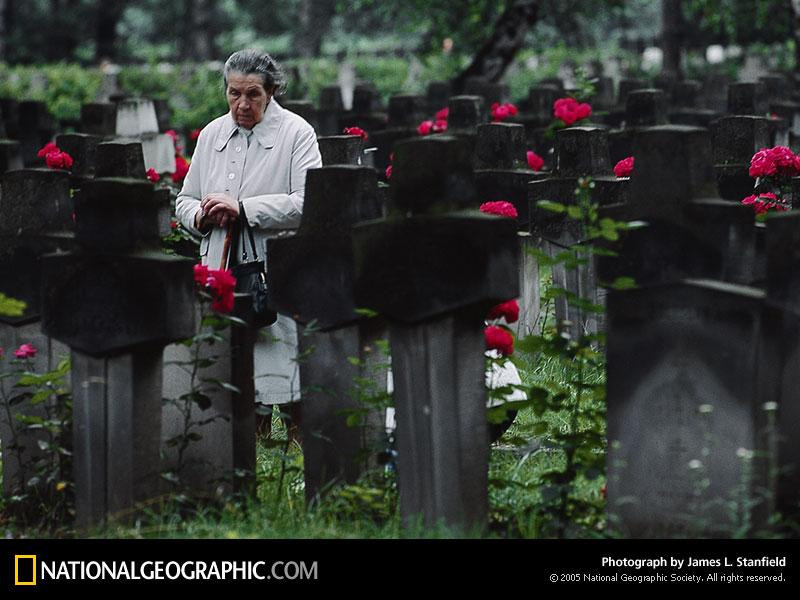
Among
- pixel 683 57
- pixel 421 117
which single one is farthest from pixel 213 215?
pixel 683 57

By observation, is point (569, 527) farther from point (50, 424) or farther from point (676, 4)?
point (676, 4)

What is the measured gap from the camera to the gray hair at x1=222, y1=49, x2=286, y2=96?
671 cm

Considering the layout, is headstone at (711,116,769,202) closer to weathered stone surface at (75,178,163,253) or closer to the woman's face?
the woman's face

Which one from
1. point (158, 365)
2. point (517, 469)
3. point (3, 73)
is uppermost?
point (3, 73)

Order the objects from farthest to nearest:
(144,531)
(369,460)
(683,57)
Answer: (683,57) → (369,460) → (144,531)

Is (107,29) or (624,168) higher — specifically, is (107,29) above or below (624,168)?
above

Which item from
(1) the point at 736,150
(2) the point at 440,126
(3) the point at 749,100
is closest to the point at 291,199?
(1) the point at 736,150

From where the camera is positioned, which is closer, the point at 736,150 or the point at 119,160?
the point at 119,160

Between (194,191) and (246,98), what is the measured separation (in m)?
0.47

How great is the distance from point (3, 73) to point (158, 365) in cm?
2340

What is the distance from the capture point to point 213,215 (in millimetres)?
6680

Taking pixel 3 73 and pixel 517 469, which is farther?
pixel 3 73

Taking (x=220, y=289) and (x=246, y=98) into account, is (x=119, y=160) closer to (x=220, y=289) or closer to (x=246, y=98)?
(x=246, y=98)

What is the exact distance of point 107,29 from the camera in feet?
157
